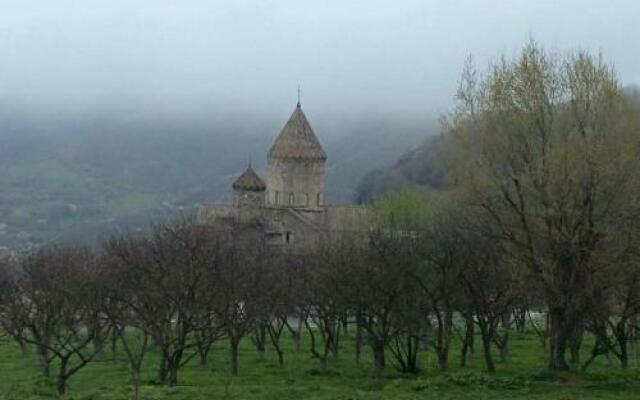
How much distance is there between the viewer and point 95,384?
37.4m

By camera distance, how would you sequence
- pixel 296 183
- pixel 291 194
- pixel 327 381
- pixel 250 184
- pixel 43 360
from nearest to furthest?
1. pixel 327 381
2. pixel 43 360
3. pixel 291 194
4. pixel 296 183
5. pixel 250 184

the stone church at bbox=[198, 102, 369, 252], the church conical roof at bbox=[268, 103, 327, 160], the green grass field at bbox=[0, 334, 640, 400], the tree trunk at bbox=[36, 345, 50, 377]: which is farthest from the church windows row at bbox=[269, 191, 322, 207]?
the tree trunk at bbox=[36, 345, 50, 377]

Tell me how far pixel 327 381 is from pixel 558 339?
7732 mm

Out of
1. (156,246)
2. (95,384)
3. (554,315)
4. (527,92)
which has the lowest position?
(95,384)

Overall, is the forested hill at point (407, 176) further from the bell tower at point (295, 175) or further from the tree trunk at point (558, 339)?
the tree trunk at point (558, 339)

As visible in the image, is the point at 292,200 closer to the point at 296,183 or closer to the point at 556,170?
the point at 296,183

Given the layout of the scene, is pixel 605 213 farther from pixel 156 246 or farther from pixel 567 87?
pixel 156 246

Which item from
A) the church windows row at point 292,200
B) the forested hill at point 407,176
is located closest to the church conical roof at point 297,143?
the church windows row at point 292,200

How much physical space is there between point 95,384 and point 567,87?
736 inches

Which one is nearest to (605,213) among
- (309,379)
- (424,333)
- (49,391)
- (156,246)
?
(424,333)

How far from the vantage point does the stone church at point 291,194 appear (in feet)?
282

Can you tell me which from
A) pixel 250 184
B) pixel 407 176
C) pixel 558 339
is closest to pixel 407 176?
pixel 407 176

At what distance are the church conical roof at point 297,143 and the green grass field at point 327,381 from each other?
4081cm

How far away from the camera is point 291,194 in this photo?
297 ft
